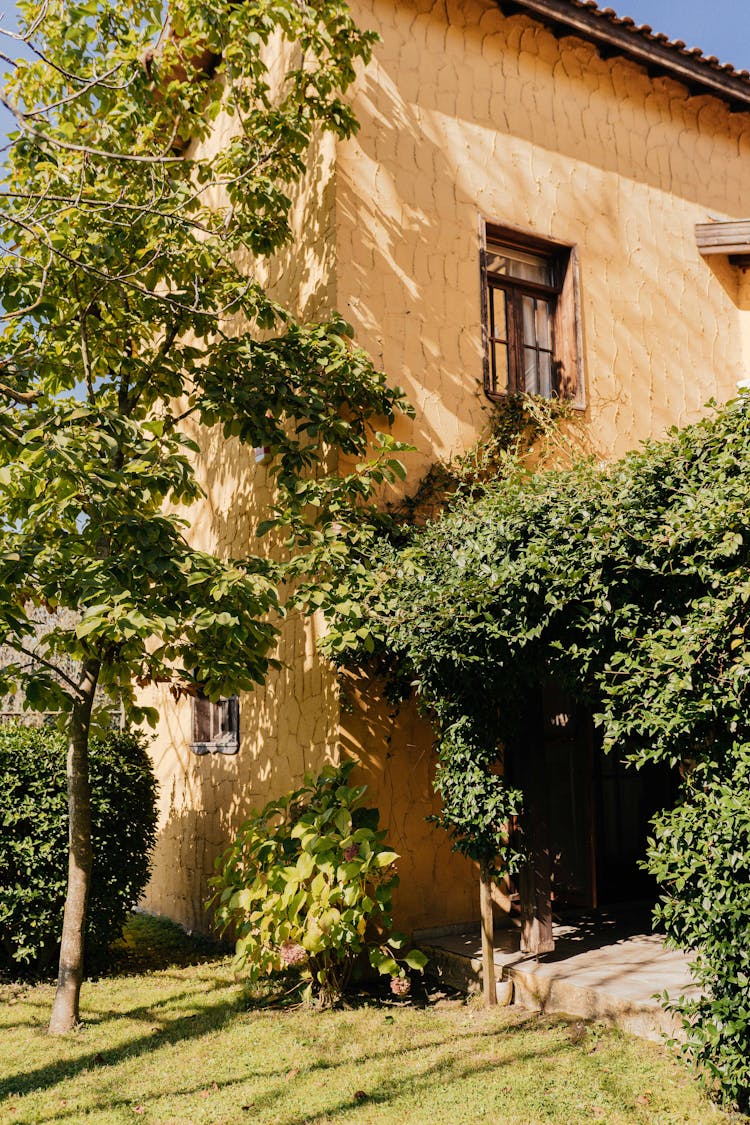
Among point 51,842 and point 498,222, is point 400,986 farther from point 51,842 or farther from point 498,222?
point 498,222

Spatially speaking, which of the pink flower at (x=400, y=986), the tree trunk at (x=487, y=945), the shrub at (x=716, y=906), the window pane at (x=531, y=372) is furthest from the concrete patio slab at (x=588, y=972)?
the window pane at (x=531, y=372)

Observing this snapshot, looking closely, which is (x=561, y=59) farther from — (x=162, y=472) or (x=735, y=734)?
(x=735, y=734)

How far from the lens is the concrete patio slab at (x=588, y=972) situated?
5.32 meters

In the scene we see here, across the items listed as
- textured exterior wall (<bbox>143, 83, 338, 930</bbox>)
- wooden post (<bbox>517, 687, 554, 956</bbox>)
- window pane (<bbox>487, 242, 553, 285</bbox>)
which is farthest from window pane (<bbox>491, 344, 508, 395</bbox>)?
wooden post (<bbox>517, 687, 554, 956</bbox>)

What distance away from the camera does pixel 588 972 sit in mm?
5973

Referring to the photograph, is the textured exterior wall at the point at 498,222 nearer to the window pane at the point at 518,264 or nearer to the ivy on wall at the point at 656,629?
the window pane at the point at 518,264

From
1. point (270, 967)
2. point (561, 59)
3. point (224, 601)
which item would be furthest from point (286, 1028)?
point (561, 59)

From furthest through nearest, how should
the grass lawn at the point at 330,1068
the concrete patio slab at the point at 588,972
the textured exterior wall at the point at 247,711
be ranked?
the textured exterior wall at the point at 247,711, the concrete patio slab at the point at 588,972, the grass lawn at the point at 330,1068

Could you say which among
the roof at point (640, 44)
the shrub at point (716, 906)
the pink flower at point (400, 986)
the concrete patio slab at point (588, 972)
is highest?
the roof at point (640, 44)

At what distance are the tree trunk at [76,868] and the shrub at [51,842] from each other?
2.96ft

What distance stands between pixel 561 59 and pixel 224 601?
A: 6788 millimetres

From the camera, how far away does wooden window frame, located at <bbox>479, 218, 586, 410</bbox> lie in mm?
8445

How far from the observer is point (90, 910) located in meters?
7.31

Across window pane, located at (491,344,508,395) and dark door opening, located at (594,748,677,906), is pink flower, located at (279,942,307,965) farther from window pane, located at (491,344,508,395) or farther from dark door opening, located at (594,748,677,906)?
window pane, located at (491,344,508,395)
